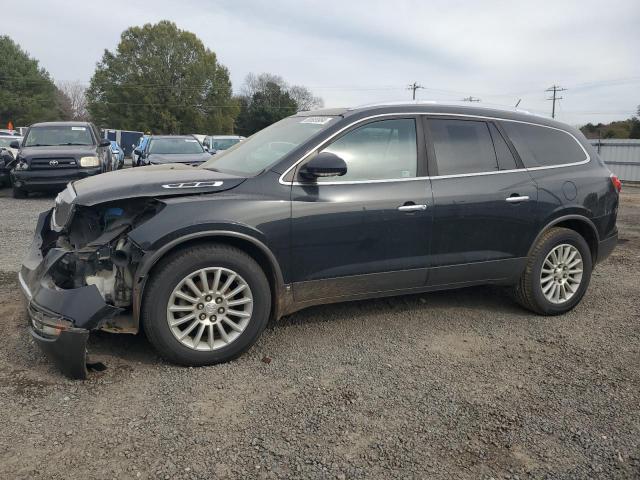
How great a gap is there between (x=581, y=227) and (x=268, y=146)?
9.70 ft

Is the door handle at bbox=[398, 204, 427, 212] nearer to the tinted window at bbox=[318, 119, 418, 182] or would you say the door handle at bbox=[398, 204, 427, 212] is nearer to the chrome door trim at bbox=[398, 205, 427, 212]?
the chrome door trim at bbox=[398, 205, 427, 212]

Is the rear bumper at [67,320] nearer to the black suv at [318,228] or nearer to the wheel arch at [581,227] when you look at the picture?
the black suv at [318,228]

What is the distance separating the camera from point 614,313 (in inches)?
187

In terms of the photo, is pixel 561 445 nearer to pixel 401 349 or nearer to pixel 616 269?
pixel 401 349

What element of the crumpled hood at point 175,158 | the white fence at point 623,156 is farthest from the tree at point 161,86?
the crumpled hood at point 175,158

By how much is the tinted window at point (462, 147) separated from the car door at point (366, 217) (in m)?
0.16

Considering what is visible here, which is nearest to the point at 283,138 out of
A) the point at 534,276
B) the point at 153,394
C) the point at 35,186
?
the point at 153,394

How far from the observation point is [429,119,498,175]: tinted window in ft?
13.5

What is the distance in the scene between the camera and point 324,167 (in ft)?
11.7

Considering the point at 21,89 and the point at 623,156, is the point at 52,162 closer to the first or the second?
the point at 623,156

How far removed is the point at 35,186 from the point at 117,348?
9.78m

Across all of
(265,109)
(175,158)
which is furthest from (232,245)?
(265,109)

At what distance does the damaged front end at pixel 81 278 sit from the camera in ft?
10.2

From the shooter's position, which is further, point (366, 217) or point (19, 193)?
point (19, 193)
